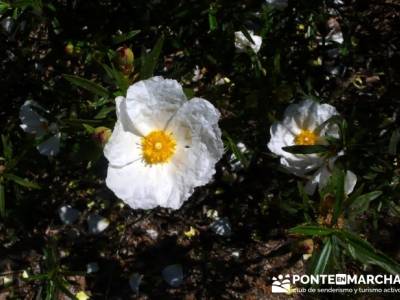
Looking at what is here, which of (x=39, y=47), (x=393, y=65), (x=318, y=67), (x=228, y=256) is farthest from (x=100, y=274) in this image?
(x=393, y=65)

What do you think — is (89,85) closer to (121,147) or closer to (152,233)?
(121,147)

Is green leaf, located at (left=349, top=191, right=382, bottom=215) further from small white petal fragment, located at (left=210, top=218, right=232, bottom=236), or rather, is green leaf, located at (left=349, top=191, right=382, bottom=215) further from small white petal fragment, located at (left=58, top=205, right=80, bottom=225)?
small white petal fragment, located at (left=58, top=205, right=80, bottom=225)

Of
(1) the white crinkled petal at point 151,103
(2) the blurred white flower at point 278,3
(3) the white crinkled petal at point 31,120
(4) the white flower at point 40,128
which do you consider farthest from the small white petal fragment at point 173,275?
(2) the blurred white flower at point 278,3

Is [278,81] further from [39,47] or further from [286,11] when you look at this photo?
[39,47]

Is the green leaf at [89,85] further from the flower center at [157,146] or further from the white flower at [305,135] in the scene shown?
the white flower at [305,135]

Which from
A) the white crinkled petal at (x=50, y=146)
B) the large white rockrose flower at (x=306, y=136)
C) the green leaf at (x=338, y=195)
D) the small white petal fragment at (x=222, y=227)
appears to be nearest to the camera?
the green leaf at (x=338, y=195)

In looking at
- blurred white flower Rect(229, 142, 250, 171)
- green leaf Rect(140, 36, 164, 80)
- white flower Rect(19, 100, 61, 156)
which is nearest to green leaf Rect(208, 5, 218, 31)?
green leaf Rect(140, 36, 164, 80)

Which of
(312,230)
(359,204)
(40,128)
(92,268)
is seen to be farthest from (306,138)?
(92,268)
